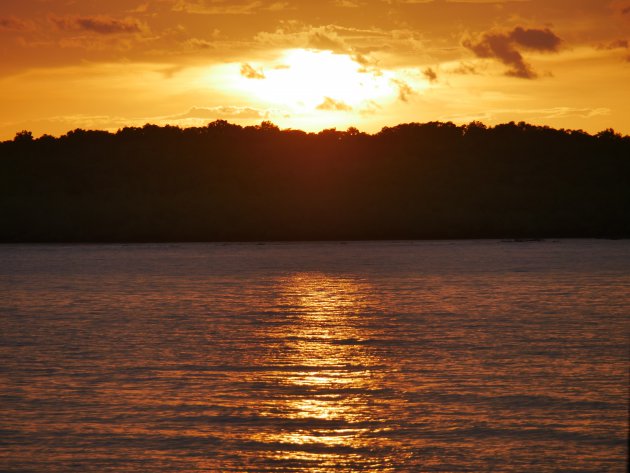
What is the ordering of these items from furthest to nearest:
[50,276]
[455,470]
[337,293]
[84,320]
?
1. [50,276]
2. [337,293]
3. [84,320]
4. [455,470]

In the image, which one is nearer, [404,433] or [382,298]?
[404,433]

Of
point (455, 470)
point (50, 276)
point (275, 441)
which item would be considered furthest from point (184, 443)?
point (50, 276)

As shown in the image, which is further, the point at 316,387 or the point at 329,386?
the point at 329,386

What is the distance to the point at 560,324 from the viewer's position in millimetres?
43750

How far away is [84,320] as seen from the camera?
159 ft

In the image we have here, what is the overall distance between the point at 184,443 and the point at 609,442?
836 cm

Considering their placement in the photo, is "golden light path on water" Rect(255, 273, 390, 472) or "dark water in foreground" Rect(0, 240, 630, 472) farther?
"golden light path on water" Rect(255, 273, 390, 472)

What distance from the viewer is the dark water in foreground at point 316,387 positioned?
19.0m

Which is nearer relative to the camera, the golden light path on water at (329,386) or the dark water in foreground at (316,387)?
the dark water in foreground at (316,387)

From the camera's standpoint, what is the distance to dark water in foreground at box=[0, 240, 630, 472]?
1903 cm

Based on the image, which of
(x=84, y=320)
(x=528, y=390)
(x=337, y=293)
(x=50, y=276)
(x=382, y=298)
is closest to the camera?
(x=528, y=390)

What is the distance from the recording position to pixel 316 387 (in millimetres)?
26203

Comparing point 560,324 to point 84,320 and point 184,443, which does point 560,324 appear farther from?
point 184,443

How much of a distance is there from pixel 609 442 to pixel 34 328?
29.7 m
